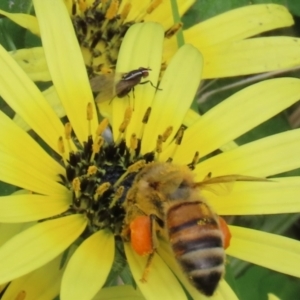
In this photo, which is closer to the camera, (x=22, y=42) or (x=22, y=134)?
(x=22, y=134)

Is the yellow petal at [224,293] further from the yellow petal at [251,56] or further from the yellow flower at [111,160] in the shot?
the yellow petal at [251,56]

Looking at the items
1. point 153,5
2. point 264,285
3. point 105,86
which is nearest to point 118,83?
point 105,86

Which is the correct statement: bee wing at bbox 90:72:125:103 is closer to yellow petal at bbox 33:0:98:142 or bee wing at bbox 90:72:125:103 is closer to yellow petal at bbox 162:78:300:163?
yellow petal at bbox 33:0:98:142

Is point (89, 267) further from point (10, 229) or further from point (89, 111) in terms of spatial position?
point (89, 111)

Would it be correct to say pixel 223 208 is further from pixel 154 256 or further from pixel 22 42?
pixel 22 42

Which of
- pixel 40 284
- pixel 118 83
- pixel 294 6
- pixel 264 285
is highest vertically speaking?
pixel 118 83

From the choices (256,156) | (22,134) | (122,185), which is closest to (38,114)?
(22,134)

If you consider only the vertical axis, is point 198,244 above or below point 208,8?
above
